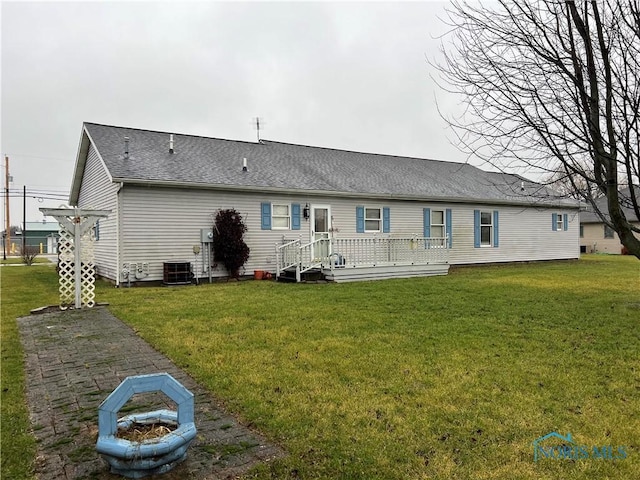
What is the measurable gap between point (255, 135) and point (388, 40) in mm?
13884

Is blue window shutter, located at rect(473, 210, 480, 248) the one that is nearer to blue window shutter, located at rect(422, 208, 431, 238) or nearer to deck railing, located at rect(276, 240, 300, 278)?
blue window shutter, located at rect(422, 208, 431, 238)

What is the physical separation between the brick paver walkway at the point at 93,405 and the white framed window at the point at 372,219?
420 inches

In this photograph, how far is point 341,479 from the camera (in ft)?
8.42

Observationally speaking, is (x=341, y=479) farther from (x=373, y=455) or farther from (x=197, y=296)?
(x=197, y=296)

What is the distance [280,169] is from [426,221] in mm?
6250

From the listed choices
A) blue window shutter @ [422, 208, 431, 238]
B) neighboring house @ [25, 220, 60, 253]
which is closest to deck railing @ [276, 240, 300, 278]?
blue window shutter @ [422, 208, 431, 238]

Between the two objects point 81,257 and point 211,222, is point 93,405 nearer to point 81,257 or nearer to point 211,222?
point 81,257

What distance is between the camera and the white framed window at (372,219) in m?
16.1

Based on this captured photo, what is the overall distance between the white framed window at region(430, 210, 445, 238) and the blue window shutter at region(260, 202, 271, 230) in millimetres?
7204

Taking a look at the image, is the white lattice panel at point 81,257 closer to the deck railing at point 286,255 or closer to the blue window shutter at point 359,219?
the deck railing at point 286,255

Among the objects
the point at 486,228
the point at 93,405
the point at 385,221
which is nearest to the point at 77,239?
the point at 93,405

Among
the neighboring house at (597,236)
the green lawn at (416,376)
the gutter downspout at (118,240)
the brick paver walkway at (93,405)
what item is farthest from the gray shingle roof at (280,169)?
the neighboring house at (597,236)

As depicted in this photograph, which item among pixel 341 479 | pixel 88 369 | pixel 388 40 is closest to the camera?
pixel 341 479

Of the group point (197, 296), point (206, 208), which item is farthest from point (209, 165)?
point (197, 296)
